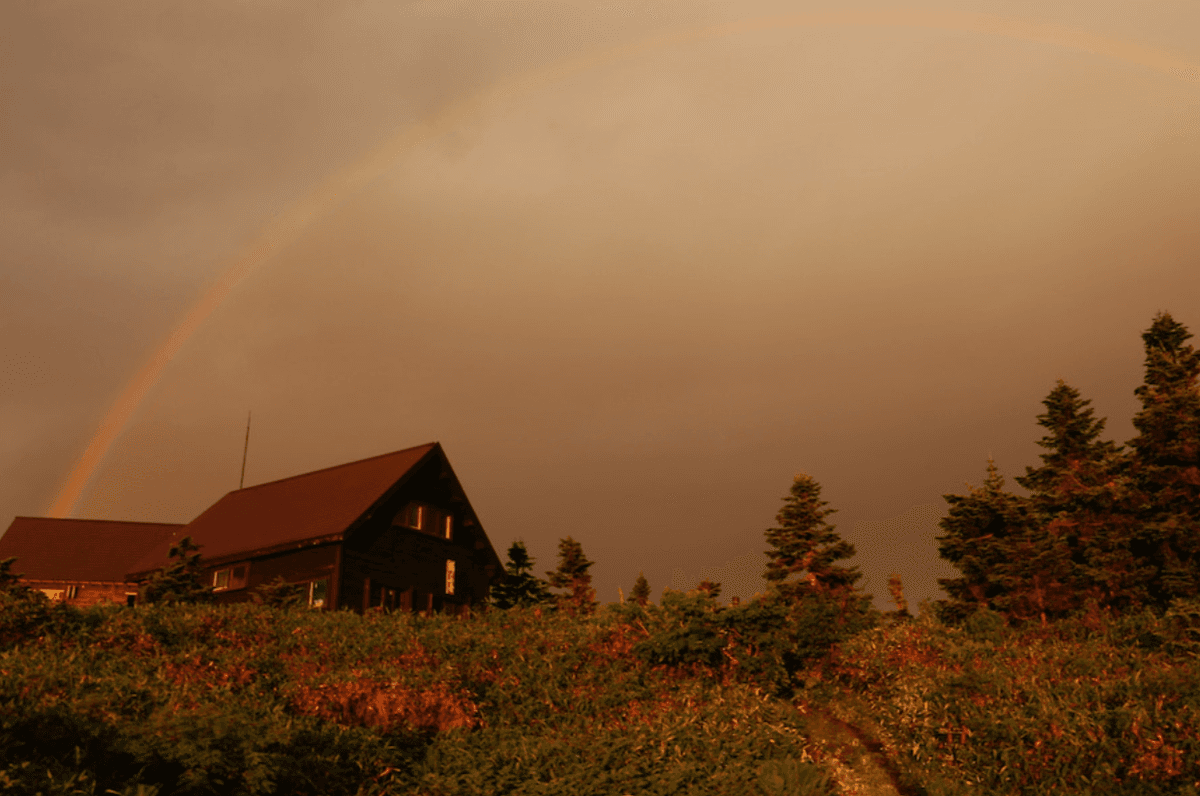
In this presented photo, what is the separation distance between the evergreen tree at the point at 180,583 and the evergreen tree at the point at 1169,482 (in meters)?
30.9

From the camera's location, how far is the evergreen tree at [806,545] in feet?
134

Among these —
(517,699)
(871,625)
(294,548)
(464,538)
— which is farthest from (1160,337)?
(294,548)

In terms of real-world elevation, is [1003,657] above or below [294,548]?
below

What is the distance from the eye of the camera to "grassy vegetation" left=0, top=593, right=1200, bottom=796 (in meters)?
11.5

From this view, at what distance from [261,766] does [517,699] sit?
25.3 ft

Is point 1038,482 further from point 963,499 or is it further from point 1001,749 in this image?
point 1001,749

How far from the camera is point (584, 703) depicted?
17703 millimetres

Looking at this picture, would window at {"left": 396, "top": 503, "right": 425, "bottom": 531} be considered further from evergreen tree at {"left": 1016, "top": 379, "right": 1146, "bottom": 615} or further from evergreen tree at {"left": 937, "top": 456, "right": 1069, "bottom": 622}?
evergreen tree at {"left": 1016, "top": 379, "right": 1146, "bottom": 615}

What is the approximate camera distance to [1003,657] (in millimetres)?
19625

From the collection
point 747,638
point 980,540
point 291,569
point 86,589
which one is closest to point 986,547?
point 980,540

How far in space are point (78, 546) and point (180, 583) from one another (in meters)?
28.4

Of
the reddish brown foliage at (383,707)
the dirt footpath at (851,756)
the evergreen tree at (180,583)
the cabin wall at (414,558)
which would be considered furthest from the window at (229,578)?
the dirt footpath at (851,756)

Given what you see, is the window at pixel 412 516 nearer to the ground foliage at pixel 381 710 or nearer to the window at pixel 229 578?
the window at pixel 229 578

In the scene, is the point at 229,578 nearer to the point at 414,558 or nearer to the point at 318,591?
the point at 318,591
